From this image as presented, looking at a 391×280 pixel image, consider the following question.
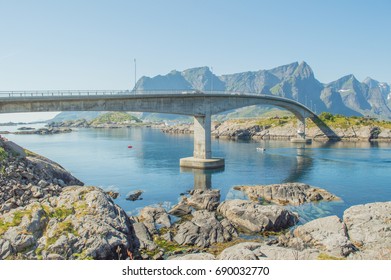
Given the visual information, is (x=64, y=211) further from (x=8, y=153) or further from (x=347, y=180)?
(x=347, y=180)

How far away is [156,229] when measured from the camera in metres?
35.0

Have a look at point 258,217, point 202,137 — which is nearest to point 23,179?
point 258,217

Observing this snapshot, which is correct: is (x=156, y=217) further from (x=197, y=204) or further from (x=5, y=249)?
(x=5, y=249)

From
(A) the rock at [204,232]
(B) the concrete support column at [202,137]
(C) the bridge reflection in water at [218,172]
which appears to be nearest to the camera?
(A) the rock at [204,232]

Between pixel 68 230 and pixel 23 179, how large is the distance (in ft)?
48.4

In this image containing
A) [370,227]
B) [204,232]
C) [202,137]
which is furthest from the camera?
[202,137]

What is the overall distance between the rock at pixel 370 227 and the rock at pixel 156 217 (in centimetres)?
1760

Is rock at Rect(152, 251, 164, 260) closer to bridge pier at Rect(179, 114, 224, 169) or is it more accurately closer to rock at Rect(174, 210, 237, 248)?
rock at Rect(174, 210, 237, 248)

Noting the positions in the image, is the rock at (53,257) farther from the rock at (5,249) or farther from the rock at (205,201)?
the rock at (205,201)

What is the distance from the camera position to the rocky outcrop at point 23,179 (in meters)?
34.0

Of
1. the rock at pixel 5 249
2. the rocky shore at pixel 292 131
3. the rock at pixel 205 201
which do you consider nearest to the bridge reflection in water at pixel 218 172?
the rock at pixel 205 201

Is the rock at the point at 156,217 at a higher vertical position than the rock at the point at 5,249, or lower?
lower

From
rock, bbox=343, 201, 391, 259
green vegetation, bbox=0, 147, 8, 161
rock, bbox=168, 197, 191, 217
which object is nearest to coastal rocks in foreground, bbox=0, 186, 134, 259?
rock, bbox=168, 197, 191, 217
